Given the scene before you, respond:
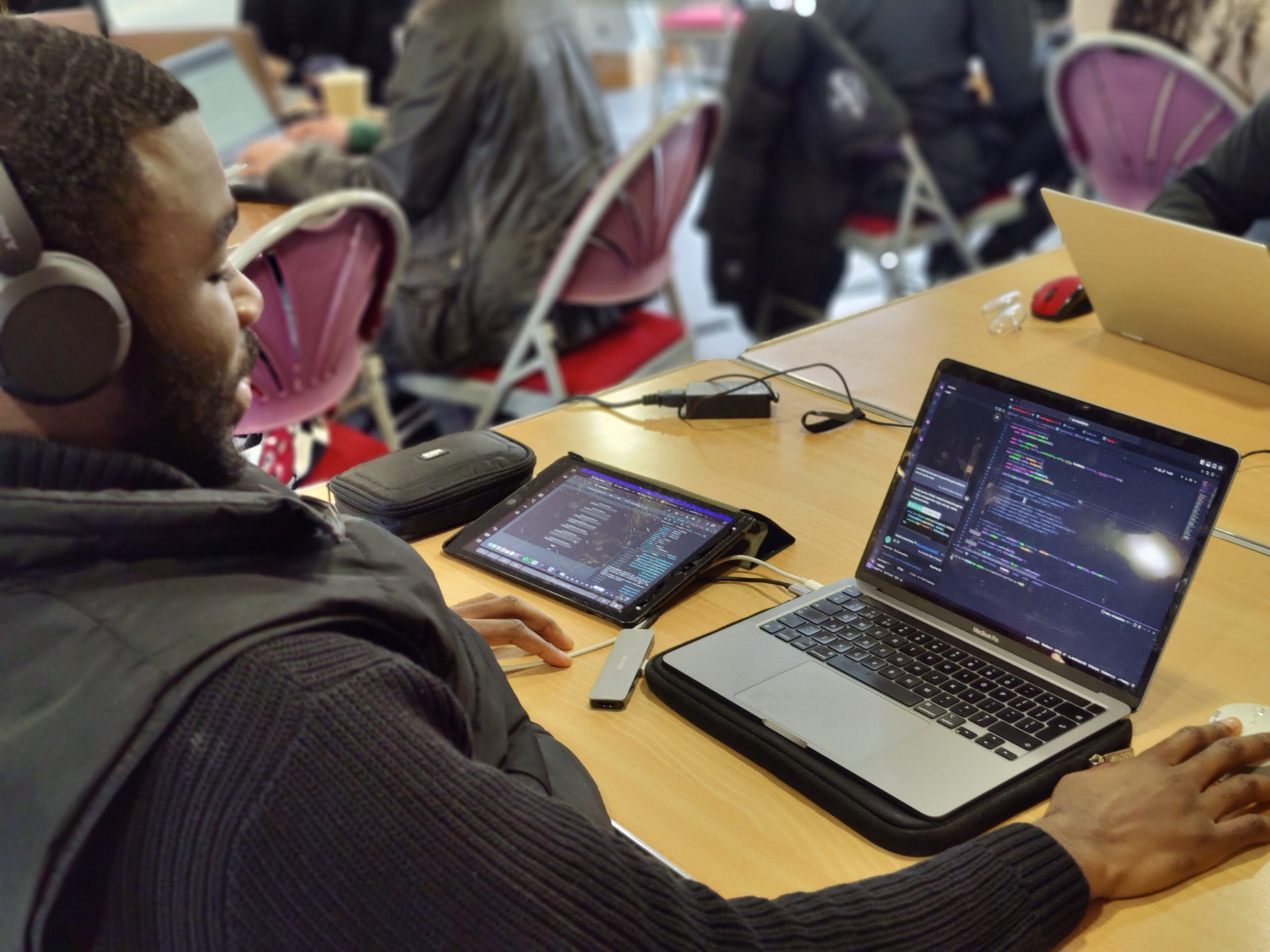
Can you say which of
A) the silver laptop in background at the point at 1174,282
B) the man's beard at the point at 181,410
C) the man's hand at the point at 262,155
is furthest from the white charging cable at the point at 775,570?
the man's hand at the point at 262,155

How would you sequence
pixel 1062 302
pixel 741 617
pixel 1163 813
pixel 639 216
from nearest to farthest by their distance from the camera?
pixel 1163 813 < pixel 741 617 < pixel 1062 302 < pixel 639 216

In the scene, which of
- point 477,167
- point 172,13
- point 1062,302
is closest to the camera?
point 1062,302

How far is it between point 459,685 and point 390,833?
161 millimetres

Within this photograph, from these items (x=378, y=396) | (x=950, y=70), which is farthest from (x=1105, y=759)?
(x=950, y=70)

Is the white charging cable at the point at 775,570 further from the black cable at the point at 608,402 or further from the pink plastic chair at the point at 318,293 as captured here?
the pink plastic chair at the point at 318,293

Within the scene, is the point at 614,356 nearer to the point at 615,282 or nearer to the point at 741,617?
the point at 615,282

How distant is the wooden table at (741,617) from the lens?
2.44 ft

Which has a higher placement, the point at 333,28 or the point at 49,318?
the point at 49,318

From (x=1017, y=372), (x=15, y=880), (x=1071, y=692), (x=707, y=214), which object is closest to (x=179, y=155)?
(x=15, y=880)

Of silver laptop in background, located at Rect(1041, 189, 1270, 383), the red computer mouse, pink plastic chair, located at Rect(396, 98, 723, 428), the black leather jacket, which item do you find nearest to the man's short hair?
silver laptop in background, located at Rect(1041, 189, 1270, 383)

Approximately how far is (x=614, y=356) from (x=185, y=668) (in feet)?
5.81

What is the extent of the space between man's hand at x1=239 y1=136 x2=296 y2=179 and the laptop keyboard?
1894mm

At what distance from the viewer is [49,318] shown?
546mm

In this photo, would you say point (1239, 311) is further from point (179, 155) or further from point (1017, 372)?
point (179, 155)
